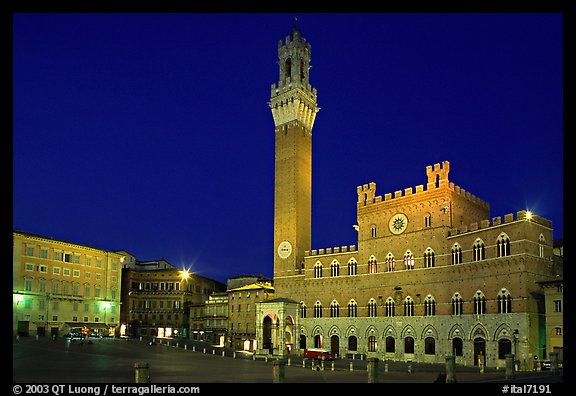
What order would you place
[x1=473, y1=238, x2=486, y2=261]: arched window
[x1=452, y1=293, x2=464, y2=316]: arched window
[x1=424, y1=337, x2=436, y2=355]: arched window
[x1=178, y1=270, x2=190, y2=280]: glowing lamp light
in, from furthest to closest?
[x1=178, y1=270, x2=190, y2=280]: glowing lamp light < [x1=424, y1=337, x2=436, y2=355]: arched window < [x1=452, y1=293, x2=464, y2=316]: arched window < [x1=473, y1=238, x2=486, y2=261]: arched window

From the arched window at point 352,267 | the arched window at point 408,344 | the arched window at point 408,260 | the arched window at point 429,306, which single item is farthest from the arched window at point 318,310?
the arched window at point 429,306

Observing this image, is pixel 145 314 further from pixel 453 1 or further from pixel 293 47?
pixel 453 1

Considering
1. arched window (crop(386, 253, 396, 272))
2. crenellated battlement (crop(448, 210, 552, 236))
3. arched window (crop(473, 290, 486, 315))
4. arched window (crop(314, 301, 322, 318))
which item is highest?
crenellated battlement (crop(448, 210, 552, 236))

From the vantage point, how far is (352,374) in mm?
41938

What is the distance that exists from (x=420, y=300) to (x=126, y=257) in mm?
67836

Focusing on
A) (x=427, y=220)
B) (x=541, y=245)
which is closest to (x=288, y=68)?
(x=427, y=220)

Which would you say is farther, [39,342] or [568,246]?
[39,342]

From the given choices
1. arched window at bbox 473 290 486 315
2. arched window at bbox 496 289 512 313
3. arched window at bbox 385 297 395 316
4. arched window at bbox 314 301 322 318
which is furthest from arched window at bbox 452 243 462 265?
arched window at bbox 314 301 322 318

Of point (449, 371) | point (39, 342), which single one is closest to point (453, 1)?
point (449, 371)

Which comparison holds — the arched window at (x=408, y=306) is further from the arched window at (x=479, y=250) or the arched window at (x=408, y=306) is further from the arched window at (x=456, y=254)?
the arched window at (x=479, y=250)

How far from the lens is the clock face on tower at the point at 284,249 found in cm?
7638

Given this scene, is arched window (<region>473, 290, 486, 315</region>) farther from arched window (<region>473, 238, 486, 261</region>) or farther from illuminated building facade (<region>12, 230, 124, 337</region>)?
illuminated building facade (<region>12, 230, 124, 337</region>)

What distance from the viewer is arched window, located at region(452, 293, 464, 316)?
2260 inches

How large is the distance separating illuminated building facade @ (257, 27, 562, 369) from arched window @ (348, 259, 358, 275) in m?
0.12
